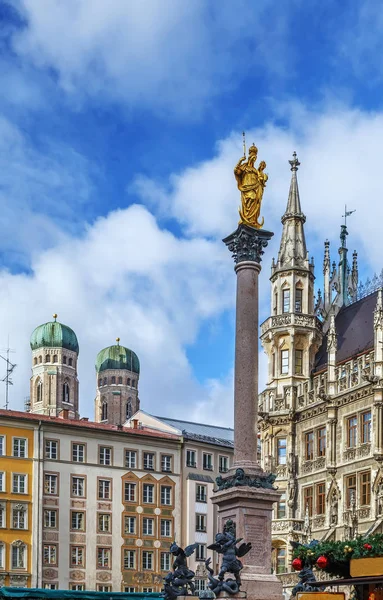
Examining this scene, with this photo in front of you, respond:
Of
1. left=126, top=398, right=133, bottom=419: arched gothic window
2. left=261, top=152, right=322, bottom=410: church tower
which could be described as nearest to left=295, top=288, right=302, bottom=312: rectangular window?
left=261, top=152, right=322, bottom=410: church tower

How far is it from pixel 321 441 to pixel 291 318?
7376 mm

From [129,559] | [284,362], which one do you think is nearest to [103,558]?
[129,559]

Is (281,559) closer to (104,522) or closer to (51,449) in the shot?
(104,522)

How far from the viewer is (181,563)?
3281cm

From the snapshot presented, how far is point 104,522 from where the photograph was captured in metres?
74.5

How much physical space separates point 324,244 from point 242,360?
35.1 metres

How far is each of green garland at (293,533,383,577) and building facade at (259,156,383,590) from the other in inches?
891

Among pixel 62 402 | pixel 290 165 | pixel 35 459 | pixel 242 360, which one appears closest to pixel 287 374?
pixel 290 165

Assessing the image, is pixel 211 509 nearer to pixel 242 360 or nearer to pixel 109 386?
pixel 242 360

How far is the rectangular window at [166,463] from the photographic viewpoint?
79.1 meters

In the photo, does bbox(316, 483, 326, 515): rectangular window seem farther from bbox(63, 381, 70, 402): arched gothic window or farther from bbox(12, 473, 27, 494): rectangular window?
bbox(63, 381, 70, 402): arched gothic window

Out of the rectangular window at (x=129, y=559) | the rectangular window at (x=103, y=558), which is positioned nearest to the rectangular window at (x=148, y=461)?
the rectangular window at (x=129, y=559)

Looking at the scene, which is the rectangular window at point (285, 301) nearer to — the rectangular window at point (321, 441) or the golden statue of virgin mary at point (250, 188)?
the rectangular window at point (321, 441)

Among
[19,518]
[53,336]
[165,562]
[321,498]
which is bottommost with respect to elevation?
[165,562]
